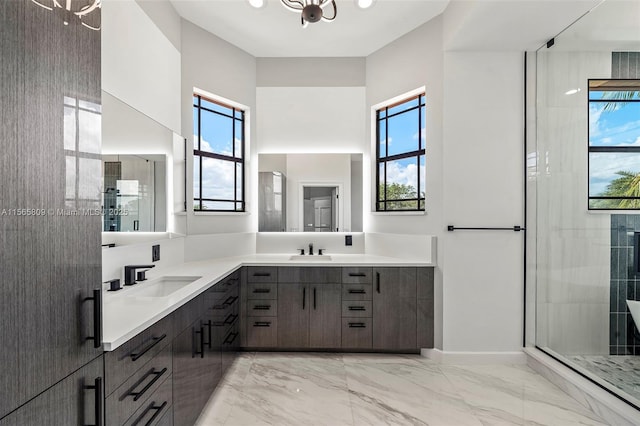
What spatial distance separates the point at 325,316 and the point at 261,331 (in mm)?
613

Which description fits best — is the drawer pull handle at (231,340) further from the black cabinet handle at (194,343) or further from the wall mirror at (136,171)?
Result: the wall mirror at (136,171)

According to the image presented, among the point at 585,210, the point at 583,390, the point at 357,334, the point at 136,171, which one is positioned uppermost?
the point at 136,171

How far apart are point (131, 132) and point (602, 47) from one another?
3340 millimetres

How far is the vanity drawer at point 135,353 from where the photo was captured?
3.67 feet

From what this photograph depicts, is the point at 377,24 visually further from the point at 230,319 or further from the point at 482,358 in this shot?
the point at 482,358

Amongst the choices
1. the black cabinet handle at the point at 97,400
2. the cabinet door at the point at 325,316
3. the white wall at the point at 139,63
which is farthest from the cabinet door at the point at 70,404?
the cabinet door at the point at 325,316

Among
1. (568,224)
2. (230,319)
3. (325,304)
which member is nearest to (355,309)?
(325,304)

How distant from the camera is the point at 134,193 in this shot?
80.0 inches

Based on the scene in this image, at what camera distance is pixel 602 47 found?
217 centimetres

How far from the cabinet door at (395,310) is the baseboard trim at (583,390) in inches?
39.8

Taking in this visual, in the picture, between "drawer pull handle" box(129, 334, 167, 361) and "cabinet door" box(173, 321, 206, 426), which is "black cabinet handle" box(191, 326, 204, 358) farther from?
"drawer pull handle" box(129, 334, 167, 361)

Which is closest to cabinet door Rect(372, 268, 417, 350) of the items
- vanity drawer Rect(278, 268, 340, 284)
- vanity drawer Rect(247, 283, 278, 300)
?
vanity drawer Rect(278, 268, 340, 284)

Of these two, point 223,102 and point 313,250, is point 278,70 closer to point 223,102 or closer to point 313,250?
point 223,102

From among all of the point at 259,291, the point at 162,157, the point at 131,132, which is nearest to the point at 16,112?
the point at 131,132
